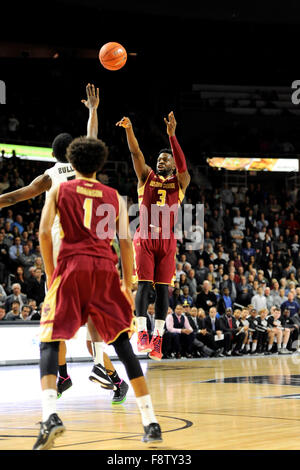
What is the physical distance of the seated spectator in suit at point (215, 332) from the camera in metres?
17.7

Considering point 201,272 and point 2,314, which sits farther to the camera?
point 201,272

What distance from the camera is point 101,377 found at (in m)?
7.27

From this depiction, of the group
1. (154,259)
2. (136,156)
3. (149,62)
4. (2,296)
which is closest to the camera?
(136,156)

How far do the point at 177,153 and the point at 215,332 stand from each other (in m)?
9.96

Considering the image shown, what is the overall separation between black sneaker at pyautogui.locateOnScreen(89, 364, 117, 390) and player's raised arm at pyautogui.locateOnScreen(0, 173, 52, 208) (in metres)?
1.83

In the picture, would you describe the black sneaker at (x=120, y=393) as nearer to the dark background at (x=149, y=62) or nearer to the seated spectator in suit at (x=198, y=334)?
the seated spectator in suit at (x=198, y=334)

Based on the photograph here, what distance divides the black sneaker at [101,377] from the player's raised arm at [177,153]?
2.51 metres

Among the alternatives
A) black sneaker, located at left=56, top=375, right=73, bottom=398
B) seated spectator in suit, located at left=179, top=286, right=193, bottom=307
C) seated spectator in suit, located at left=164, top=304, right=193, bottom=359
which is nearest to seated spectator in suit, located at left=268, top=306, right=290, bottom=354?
seated spectator in suit, located at left=179, top=286, right=193, bottom=307

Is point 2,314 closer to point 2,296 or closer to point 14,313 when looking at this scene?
point 14,313

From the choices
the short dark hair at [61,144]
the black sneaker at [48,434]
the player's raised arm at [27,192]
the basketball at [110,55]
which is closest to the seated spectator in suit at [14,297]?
the basketball at [110,55]

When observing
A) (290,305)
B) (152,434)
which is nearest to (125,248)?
(152,434)

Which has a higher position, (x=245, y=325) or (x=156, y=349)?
(x=156, y=349)

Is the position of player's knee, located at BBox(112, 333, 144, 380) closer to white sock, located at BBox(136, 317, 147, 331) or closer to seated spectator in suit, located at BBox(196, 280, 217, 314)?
white sock, located at BBox(136, 317, 147, 331)

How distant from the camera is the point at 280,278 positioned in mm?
22578
